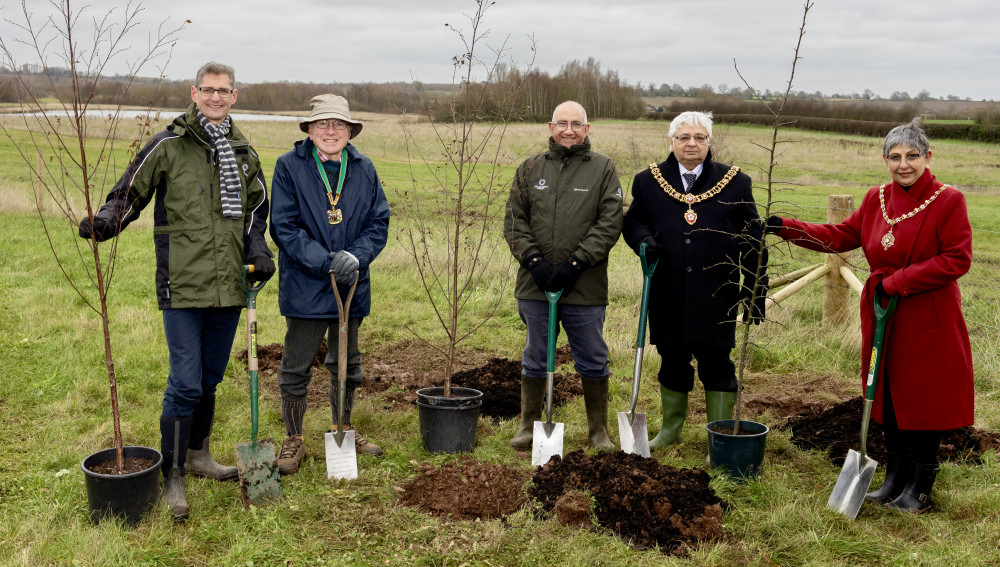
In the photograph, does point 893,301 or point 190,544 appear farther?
point 893,301

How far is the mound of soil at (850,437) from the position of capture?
4.73 m

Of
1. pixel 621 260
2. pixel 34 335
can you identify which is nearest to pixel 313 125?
pixel 34 335

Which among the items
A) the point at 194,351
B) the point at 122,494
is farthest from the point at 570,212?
the point at 122,494

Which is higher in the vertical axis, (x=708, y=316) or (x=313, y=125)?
(x=313, y=125)

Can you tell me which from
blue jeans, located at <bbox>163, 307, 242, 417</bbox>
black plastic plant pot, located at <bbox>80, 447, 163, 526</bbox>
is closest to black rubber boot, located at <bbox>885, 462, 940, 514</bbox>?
blue jeans, located at <bbox>163, 307, 242, 417</bbox>

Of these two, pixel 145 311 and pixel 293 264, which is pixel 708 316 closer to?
pixel 293 264

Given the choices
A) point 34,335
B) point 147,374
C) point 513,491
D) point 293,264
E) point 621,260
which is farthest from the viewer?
point 621,260

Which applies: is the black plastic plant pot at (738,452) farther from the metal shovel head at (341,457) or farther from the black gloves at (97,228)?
the black gloves at (97,228)

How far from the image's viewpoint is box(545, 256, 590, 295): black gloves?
4.54 metres

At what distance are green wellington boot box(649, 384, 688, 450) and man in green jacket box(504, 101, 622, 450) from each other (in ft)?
1.30

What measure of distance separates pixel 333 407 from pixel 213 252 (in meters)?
1.31

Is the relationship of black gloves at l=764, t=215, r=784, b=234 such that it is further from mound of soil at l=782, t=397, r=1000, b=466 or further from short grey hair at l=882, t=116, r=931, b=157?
mound of soil at l=782, t=397, r=1000, b=466

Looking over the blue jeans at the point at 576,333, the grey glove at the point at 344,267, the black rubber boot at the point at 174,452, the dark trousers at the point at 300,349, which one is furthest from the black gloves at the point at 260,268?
the blue jeans at the point at 576,333

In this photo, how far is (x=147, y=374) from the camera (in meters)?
6.14
